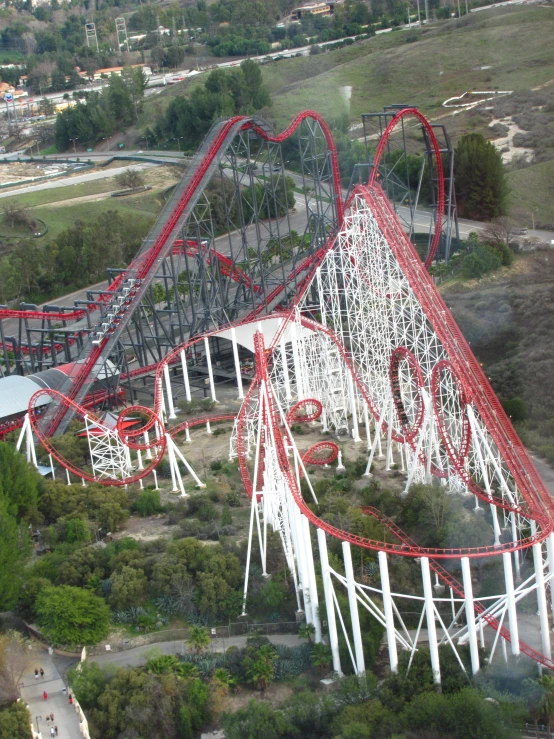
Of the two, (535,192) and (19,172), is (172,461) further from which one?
(19,172)

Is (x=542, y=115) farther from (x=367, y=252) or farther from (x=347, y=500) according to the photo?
(x=347, y=500)

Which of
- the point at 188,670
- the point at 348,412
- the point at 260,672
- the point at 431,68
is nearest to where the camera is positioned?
the point at 260,672

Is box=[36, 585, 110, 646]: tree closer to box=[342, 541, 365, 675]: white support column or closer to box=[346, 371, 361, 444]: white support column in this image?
box=[342, 541, 365, 675]: white support column

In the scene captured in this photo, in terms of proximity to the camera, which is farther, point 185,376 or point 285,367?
point 185,376

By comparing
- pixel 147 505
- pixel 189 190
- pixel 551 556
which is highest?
pixel 189 190

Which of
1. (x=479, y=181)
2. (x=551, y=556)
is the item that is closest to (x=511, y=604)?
(x=551, y=556)

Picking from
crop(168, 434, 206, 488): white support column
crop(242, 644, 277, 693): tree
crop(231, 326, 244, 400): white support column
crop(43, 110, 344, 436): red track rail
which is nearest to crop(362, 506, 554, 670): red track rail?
crop(242, 644, 277, 693): tree
